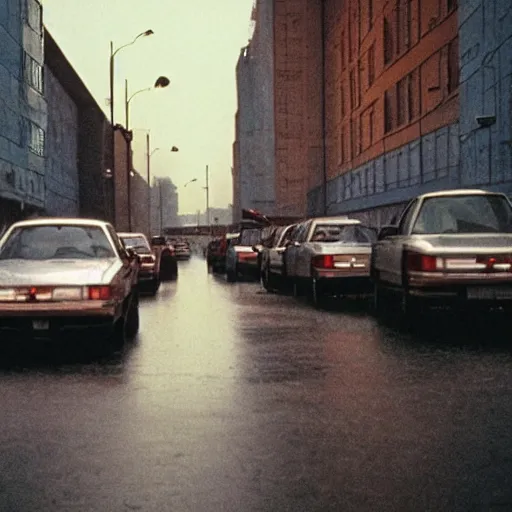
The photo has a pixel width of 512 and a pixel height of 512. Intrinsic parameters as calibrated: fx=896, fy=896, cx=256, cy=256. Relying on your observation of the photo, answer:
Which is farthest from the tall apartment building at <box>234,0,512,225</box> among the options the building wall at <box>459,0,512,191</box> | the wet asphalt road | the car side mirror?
the wet asphalt road

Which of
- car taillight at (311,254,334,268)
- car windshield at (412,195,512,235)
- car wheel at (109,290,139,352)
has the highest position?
car windshield at (412,195,512,235)

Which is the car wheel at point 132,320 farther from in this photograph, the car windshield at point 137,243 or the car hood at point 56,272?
the car windshield at point 137,243

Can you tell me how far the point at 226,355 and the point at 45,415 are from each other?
3.59 meters

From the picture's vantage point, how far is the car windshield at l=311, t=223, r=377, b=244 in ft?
60.3

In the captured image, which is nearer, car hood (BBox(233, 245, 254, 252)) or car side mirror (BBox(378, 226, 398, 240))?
car side mirror (BBox(378, 226, 398, 240))

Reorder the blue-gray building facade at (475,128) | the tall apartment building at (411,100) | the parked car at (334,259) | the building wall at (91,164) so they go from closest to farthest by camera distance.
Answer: the parked car at (334,259) → the blue-gray building facade at (475,128) → the tall apartment building at (411,100) → the building wall at (91,164)

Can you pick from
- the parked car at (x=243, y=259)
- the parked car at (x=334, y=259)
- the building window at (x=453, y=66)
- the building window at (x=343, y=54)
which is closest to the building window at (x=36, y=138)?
the building window at (x=343, y=54)

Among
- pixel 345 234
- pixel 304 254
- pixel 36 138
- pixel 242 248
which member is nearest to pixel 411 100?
pixel 242 248

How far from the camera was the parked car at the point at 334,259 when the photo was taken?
55.1ft

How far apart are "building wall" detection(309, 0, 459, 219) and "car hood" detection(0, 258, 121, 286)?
21.5 metres

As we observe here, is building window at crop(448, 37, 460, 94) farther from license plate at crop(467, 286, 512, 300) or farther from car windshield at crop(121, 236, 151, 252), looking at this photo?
license plate at crop(467, 286, 512, 300)

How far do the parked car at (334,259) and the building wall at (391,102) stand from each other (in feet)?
40.4

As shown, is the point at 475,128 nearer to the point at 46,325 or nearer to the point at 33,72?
the point at 46,325

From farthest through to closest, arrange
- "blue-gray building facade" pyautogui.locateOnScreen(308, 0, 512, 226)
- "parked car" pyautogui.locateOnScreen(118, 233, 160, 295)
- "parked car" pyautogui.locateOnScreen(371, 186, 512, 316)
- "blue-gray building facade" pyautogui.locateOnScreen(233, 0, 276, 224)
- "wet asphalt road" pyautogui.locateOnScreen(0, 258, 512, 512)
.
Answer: "blue-gray building facade" pyautogui.locateOnScreen(233, 0, 276, 224) → "blue-gray building facade" pyautogui.locateOnScreen(308, 0, 512, 226) → "parked car" pyautogui.locateOnScreen(118, 233, 160, 295) → "parked car" pyautogui.locateOnScreen(371, 186, 512, 316) → "wet asphalt road" pyautogui.locateOnScreen(0, 258, 512, 512)
